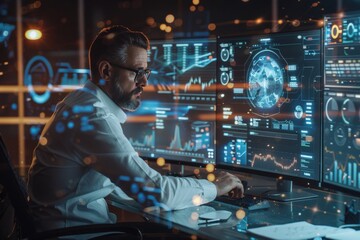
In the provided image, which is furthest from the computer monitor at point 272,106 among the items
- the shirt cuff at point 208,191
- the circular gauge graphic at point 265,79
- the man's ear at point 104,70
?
the man's ear at point 104,70

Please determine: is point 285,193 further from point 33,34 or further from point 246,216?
point 33,34

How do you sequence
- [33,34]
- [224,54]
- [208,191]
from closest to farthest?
[208,191] → [224,54] → [33,34]

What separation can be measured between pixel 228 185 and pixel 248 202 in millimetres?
114

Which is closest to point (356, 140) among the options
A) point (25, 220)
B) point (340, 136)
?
point (340, 136)

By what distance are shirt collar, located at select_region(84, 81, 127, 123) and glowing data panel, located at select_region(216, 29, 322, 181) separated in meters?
0.59

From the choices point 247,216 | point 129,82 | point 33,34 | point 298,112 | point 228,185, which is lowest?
point 247,216

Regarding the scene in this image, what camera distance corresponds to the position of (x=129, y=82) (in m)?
2.72

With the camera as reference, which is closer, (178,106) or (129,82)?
(129,82)

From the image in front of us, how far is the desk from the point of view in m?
2.26

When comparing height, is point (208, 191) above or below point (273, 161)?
below

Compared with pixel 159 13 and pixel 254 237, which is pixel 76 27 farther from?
pixel 254 237

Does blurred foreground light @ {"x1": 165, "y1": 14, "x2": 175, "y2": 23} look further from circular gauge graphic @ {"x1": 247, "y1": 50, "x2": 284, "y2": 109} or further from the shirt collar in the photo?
the shirt collar

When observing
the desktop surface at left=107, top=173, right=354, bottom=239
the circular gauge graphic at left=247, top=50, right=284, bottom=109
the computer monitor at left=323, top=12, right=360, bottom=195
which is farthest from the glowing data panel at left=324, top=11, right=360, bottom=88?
the desktop surface at left=107, top=173, right=354, bottom=239

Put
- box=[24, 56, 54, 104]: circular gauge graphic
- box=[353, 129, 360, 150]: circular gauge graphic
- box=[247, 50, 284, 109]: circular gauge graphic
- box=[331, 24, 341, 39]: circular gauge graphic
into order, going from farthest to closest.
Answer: box=[24, 56, 54, 104]: circular gauge graphic, box=[247, 50, 284, 109]: circular gauge graphic, box=[331, 24, 341, 39]: circular gauge graphic, box=[353, 129, 360, 150]: circular gauge graphic
